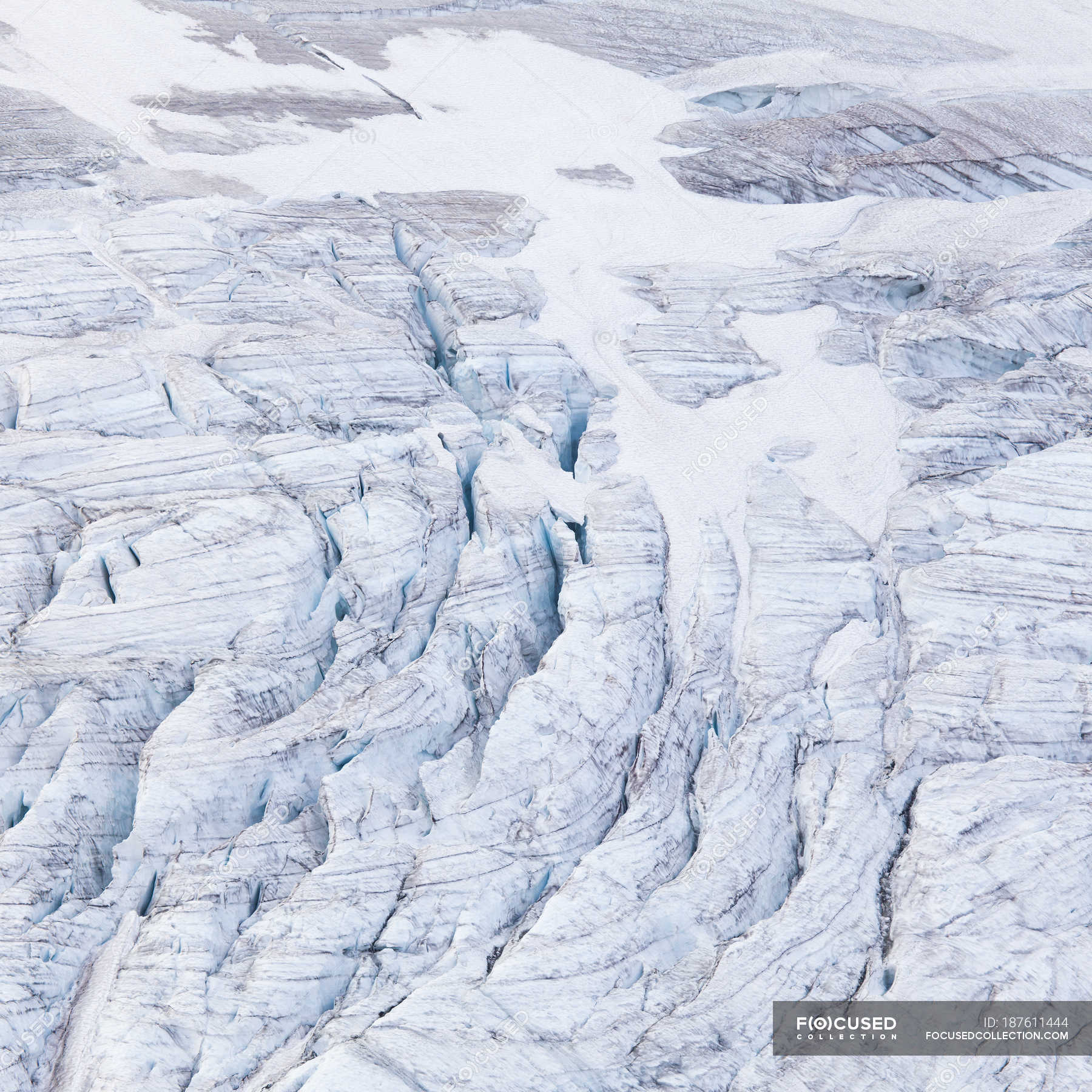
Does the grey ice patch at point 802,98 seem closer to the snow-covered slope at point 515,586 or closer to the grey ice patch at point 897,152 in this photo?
the grey ice patch at point 897,152

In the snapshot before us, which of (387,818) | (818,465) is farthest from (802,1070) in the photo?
(818,465)

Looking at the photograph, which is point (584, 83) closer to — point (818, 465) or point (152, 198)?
point (152, 198)

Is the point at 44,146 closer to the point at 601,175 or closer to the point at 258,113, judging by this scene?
the point at 258,113

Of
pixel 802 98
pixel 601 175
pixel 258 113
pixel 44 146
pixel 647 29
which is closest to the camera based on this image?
pixel 44 146

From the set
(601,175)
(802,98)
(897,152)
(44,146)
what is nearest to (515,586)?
(601,175)

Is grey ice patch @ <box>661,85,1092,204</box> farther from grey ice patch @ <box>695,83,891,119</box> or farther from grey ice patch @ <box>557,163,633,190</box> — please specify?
grey ice patch @ <box>557,163,633,190</box>

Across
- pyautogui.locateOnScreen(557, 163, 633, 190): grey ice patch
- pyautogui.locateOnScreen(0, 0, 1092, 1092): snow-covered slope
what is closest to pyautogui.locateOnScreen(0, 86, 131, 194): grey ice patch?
pyautogui.locateOnScreen(0, 0, 1092, 1092): snow-covered slope
